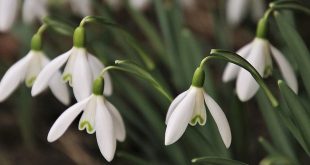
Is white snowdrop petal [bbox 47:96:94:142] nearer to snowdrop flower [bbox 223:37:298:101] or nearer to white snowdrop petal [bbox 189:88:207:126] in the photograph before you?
white snowdrop petal [bbox 189:88:207:126]

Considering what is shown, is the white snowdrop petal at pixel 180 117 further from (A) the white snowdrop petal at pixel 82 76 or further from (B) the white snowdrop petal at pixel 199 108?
(A) the white snowdrop petal at pixel 82 76

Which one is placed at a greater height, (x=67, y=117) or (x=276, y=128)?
(x=67, y=117)

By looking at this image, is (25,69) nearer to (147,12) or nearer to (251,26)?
(251,26)

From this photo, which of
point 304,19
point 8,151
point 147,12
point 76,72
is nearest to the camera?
point 76,72

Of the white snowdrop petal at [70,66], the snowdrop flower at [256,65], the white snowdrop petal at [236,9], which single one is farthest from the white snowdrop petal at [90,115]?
the white snowdrop petal at [236,9]

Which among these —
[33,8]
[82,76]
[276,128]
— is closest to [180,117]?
[82,76]

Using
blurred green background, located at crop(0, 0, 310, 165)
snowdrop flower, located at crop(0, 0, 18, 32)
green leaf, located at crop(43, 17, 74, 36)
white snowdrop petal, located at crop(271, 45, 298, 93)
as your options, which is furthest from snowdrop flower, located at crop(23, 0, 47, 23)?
white snowdrop petal, located at crop(271, 45, 298, 93)

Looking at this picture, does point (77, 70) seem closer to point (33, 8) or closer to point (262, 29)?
point (262, 29)

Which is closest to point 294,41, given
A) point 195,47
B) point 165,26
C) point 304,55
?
point 304,55
